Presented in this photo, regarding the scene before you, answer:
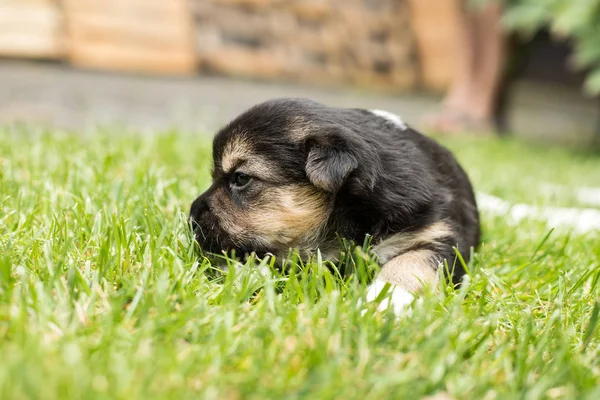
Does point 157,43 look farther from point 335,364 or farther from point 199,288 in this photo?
point 335,364

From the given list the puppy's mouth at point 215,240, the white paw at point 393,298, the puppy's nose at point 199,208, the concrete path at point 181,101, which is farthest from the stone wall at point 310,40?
the white paw at point 393,298

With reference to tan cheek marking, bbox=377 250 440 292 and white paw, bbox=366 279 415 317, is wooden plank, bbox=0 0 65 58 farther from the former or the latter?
white paw, bbox=366 279 415 317

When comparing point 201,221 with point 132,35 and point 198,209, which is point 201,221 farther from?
point 132,35

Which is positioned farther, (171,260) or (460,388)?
(171,260)

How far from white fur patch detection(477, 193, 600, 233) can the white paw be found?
192cm

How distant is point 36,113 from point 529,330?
6.42 meters

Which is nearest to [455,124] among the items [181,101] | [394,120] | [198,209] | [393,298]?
[181,101]

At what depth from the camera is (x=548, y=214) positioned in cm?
440

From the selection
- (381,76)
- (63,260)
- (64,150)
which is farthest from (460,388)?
(381,76)

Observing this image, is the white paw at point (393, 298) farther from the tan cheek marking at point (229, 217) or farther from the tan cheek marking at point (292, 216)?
the tan cheek marking at point (229, 217)

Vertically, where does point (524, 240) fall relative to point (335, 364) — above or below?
below

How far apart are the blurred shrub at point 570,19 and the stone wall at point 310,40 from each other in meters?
2.34

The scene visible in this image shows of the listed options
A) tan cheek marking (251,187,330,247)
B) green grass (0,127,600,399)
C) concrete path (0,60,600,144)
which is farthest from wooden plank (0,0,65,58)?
tan cheek marking (251,187,330,247)

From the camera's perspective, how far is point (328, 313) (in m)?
1.99
